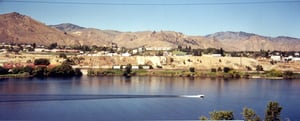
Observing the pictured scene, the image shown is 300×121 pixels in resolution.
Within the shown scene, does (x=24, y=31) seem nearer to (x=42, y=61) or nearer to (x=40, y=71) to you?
(x=42, y=61)

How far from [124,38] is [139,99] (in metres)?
32.7

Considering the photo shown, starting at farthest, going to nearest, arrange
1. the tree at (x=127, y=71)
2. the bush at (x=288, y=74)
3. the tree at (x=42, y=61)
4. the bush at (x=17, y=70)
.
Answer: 1. the tree at (x=127, y=71)
2. the bush at (x=288, y=74)
3. the tree at (x=42, y=61)
4. the bush at (x=17, y=70)

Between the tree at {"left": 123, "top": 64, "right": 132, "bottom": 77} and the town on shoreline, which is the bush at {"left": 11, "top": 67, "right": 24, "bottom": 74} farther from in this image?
the tree at {"left": 123, "top": 64, "right": 132, "bottom": 77}

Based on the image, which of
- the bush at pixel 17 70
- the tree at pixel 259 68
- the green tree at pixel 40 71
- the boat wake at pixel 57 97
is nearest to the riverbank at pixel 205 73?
the tree at pixel 259 68

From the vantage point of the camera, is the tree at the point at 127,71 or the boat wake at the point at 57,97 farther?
the tree at the point at 127,71

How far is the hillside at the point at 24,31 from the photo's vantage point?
719 inches

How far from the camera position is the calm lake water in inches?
249

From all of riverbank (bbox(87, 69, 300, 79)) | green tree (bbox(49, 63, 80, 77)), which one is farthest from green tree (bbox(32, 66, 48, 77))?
riverbank (bbox(87, 69, 300, 79))

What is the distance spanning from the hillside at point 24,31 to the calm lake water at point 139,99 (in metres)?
8.36

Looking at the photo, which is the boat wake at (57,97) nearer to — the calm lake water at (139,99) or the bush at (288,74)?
the calm lake water at (139,99)

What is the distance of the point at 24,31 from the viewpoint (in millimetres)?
20578

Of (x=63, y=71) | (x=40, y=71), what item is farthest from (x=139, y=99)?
(x=63, y=71)

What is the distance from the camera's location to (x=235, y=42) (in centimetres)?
3844

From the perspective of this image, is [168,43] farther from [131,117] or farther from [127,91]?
[131,117]
